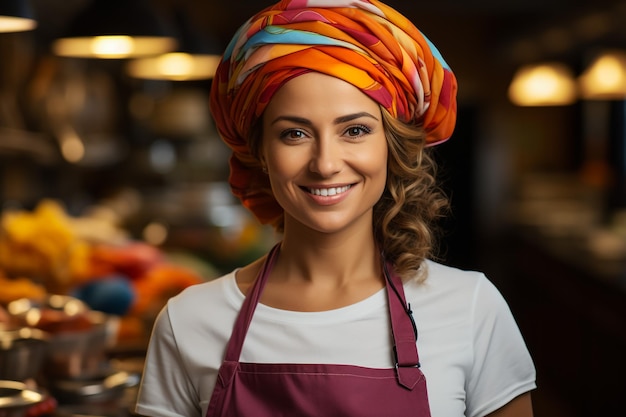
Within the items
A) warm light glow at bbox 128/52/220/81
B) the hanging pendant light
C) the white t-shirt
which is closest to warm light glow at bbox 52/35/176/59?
the hanging pendant light

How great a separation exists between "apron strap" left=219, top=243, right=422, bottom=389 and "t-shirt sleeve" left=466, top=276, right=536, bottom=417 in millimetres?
128

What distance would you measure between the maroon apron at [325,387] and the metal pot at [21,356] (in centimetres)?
80

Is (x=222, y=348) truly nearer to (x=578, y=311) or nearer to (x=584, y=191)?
(x=578, y=311)

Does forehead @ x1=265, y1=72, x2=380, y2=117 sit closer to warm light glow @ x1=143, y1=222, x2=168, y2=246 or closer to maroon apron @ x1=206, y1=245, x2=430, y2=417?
maroon apron @ x1=206, y1=245, x2=430, y2=417

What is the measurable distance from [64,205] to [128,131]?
363 centimetres

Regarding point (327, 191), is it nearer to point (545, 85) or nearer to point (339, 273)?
point (339, 273)

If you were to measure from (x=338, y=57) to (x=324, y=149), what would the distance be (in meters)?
0.15

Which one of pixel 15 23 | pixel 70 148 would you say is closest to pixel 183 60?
pixel 70 148

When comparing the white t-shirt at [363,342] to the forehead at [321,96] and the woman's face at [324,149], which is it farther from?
the forehead at [321,96]

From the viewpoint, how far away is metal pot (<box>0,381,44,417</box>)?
2070mm

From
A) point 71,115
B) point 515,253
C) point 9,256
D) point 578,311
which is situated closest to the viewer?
point 9,256

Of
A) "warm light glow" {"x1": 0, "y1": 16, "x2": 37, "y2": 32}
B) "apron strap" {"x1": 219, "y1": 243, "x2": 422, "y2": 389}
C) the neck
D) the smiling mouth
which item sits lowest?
"apron strap" {"x1": 219, "y1": 243, "x2": 422, "y2": 389}

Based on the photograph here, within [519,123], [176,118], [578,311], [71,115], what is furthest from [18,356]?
[519,123]

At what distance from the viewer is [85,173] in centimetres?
966
